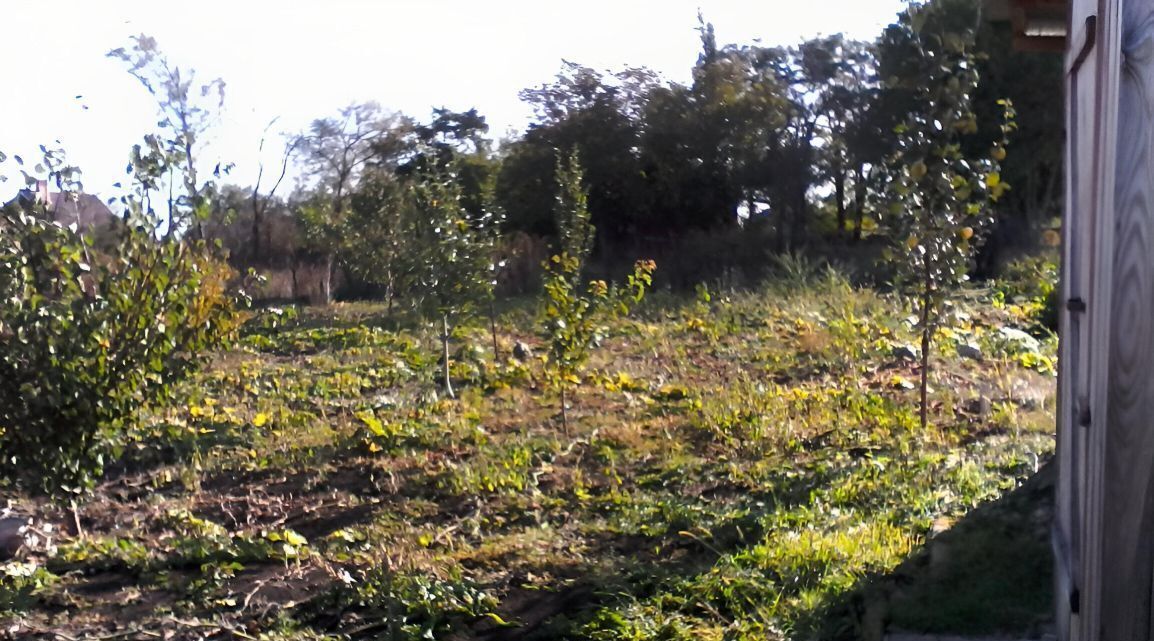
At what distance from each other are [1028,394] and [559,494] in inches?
158

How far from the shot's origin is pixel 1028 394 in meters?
8.73

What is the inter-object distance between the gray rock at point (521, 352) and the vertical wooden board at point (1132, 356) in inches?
410

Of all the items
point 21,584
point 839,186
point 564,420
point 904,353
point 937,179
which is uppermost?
point 839,186

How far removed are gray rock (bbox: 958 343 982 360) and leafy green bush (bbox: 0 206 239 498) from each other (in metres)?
7.25

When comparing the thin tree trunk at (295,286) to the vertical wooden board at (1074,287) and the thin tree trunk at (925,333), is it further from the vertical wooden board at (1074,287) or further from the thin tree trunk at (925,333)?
the vertical wooden board at (1074,287)

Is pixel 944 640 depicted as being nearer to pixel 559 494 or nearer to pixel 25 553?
pixel 559 494

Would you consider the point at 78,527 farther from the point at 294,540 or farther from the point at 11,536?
the point at 294,540

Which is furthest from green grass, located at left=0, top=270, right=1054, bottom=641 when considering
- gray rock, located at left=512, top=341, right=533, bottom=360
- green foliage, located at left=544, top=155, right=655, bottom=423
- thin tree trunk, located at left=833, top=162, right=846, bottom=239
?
thin tree trunk, located at left=833, top=162, right=846, bottom=239

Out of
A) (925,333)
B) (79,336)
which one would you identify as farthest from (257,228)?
(79,336)

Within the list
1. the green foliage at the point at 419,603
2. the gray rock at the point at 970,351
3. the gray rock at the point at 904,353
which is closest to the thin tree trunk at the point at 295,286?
the gray rock at the point at 904,353

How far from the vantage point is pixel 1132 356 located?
6.91ft

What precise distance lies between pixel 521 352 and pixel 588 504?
622 centimetres

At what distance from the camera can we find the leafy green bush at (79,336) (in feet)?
17.2

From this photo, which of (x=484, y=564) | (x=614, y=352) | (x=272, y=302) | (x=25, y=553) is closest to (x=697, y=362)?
(x=614, y=352)
